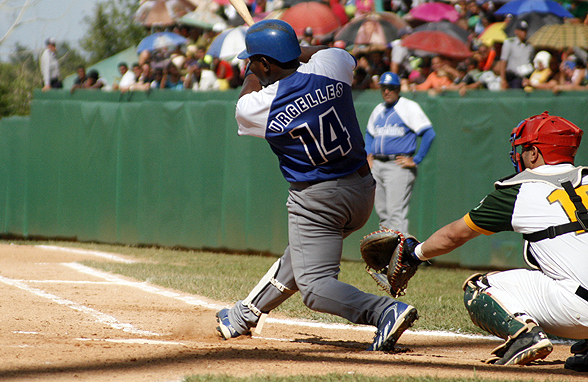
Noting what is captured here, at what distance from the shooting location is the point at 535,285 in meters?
3.65

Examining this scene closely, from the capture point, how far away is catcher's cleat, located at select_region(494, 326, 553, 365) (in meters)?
3.44

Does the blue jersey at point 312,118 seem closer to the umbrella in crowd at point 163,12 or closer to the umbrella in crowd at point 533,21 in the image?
the umbrella in crowd at point 533,21

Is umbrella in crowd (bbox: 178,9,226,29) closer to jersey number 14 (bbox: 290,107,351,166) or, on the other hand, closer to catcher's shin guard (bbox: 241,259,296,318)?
catcher's shin guard (bbox: 241,259,296,318)

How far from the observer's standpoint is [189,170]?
10.9m

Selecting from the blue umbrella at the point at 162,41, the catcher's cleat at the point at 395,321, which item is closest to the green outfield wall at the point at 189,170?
the blue umbrella at the point at 162,41

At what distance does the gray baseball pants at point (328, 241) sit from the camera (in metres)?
3.93

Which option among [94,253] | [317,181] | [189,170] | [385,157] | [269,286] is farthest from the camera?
[189,170]

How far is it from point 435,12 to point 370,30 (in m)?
1.48

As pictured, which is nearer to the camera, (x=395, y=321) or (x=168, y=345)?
(x=395, y=321)

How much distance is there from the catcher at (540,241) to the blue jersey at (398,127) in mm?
4703

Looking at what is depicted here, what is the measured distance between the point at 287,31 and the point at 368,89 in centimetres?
641

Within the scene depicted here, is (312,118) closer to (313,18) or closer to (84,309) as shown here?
(84,309)

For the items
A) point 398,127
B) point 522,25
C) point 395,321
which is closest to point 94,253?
point 398,127

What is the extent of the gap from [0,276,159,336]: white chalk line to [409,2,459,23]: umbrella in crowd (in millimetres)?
8959
